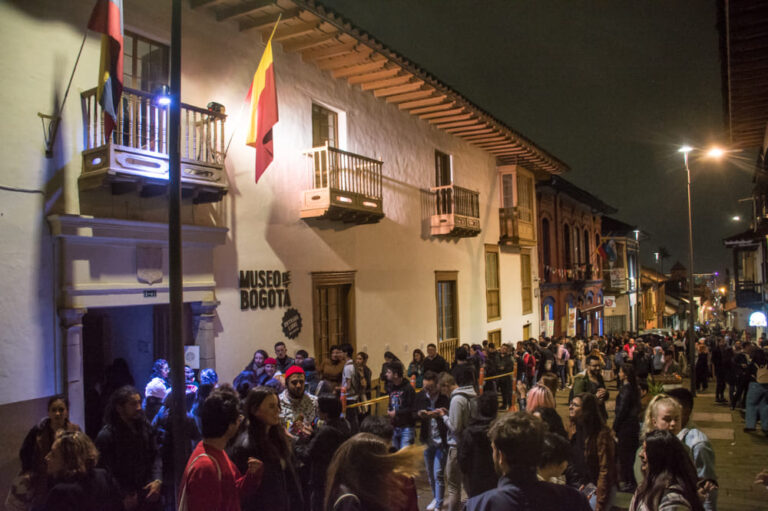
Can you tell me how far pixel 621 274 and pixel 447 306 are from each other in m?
28.6

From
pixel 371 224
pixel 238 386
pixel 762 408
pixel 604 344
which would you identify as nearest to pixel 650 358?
pixel 762 408

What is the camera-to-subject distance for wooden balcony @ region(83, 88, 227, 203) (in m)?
8.05

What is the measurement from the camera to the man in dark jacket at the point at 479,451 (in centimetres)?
540

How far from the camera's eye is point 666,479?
3516mm

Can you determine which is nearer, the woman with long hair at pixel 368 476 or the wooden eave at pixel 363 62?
the woman with long hair at pixel 368 476

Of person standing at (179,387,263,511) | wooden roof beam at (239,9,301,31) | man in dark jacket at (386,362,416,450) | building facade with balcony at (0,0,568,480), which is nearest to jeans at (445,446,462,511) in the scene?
man in dark jacket at (386,362,416,450)

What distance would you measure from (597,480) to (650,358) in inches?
553

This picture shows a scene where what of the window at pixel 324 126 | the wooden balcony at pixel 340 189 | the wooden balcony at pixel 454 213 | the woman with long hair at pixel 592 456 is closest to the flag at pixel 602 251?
the wooden balcony at pixel 454 213

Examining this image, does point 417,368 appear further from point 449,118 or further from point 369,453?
point 369,453

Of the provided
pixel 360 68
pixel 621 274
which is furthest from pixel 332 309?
pixel 621 274

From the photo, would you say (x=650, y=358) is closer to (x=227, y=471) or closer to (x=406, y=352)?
(x=406, y=352)

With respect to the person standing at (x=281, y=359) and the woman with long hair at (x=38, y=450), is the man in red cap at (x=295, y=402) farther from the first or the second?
the person standing at (x=281, y=359)

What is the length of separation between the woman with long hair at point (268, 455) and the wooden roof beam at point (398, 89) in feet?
39.6

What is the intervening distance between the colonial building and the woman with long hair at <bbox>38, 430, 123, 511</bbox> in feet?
131
